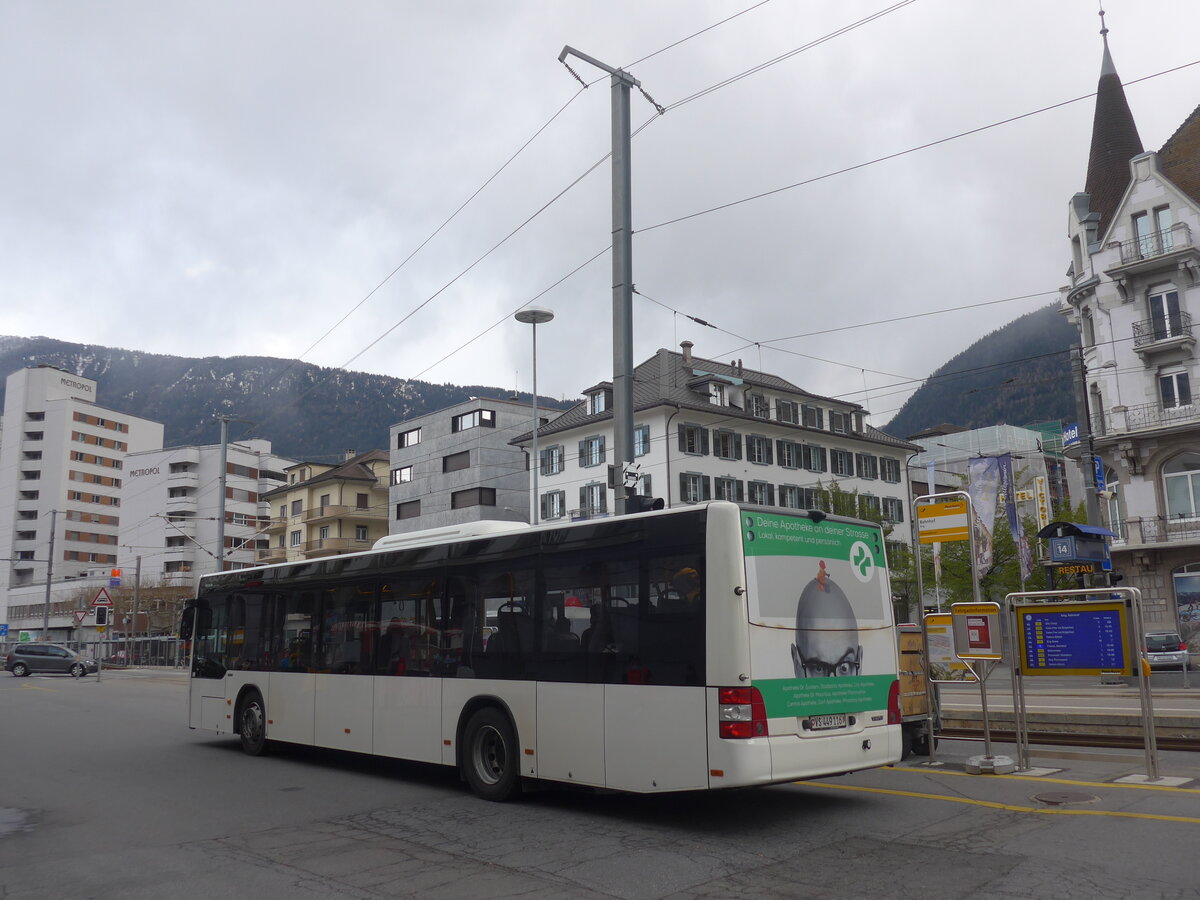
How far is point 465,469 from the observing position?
2682 inches

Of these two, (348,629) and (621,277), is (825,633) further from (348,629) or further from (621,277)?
(621,277)

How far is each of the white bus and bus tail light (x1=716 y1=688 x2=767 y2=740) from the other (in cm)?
1

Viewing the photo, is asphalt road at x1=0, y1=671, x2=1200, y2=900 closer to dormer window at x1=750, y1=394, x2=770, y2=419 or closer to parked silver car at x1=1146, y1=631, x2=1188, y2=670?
parked silver car at x1=1146, y1=631, x2=1188, y2=670

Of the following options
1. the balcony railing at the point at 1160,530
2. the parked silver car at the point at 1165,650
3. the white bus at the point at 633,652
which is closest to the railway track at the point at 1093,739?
the white bus at the point at 633,652

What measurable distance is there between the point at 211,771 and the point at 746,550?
836 centimetres

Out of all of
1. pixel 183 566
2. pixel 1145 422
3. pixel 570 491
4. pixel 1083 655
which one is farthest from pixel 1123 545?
pixel 183 566

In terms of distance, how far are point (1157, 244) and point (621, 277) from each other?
39.6 meters

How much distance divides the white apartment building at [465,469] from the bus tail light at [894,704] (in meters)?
56.1

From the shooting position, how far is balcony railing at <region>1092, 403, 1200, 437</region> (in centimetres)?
4391

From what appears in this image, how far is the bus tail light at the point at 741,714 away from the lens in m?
8.27

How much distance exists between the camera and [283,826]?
367 inches

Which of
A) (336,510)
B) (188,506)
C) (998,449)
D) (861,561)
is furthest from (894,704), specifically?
(188,506)

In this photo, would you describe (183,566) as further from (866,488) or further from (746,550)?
(746,550)

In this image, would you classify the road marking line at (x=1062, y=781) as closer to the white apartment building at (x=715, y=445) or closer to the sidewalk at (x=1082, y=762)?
the sidewalk at (x=1082, y=762)
